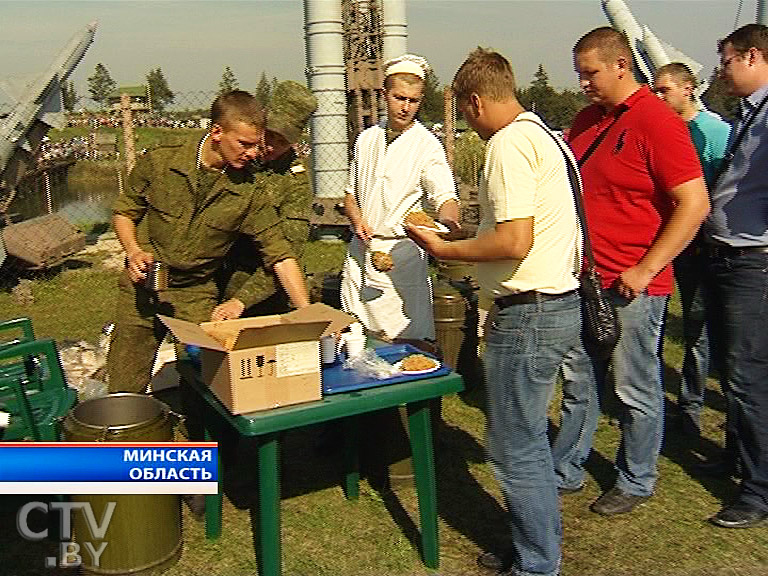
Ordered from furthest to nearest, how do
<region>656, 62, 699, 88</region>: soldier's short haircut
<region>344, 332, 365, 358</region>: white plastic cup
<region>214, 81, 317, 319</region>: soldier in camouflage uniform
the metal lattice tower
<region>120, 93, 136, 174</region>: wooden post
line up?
the metal lattice tower, <region>120, 93, 136, 174</region>: wooden post, <region>656, 62, 699, 88</region>: soldier's short haircut, <region>214, 81, 317, 319</region>: soldier in camouflage uniform, <region>344, 332, 365, 358</region>: white plastic cup

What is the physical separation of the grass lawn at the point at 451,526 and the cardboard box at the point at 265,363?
3.28 ft

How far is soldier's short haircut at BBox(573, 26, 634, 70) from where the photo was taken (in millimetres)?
2912

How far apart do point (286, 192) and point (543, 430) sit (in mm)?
1906

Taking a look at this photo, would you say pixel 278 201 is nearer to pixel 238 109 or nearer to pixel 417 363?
pixel 238 109

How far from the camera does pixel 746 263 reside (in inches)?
128

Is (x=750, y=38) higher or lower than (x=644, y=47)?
lower

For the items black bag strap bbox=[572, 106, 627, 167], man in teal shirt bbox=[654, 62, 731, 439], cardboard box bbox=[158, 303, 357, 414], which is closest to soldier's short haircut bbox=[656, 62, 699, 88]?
man in teal shirt bbox=[654, 62, 731, 439]

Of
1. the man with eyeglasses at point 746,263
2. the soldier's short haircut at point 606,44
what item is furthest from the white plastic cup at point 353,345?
the man with eyeglasses at point 746,263

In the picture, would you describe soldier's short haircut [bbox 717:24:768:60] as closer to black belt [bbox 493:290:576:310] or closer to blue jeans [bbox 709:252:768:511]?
blue jeans [bbox 709:252:768:511]

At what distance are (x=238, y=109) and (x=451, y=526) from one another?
211 centimetres

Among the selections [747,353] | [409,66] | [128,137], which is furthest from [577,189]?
[128,137]

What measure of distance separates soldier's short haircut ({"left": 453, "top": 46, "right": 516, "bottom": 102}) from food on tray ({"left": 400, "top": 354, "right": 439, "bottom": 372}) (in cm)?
104

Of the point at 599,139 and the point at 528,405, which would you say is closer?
the point at 528,405

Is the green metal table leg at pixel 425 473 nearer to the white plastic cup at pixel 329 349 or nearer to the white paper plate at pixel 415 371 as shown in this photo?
the white paper plate at pixel 415 371
